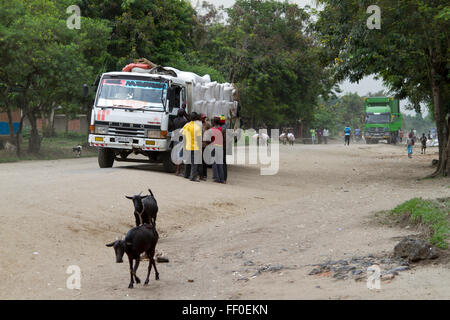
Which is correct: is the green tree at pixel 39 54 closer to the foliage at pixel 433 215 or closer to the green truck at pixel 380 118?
the foliage at pixel 433 215

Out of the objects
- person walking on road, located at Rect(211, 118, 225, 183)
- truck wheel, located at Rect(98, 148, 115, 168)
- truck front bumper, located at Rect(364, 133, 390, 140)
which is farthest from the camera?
truck front bumper, located at Rect(364, 133, 390, 140)

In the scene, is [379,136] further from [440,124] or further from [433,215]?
A: [433,215]

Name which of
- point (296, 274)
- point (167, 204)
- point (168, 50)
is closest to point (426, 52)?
point (167, 204)

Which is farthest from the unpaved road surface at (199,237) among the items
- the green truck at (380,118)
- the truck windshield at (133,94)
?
the green truck at (380,118)

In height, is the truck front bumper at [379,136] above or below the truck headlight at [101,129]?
below

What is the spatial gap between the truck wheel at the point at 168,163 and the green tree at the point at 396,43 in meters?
6.93

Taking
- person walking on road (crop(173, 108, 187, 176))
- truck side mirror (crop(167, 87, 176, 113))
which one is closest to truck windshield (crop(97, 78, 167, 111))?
truck side mirror (crop(167, 87, 176, 113))

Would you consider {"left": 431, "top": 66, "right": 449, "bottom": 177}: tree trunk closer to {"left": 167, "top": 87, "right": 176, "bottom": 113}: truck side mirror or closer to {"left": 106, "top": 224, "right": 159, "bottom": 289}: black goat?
{"left": 167, "top": 87, "right": 176, "bottom": 113}: truck side mirror

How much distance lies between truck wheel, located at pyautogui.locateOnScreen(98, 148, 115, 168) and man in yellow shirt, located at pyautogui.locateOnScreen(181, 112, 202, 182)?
10.4 ft

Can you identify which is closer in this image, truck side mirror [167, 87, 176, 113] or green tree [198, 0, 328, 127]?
truck side mirror [167, 87, 176, 113]

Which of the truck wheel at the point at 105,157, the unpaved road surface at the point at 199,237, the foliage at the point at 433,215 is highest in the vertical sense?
the truck wheel at the point at 105,157

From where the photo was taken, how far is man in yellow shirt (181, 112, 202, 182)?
17.6 metres

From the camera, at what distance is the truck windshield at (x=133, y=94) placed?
1841cm

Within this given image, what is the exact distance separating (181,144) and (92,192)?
5656 mm
